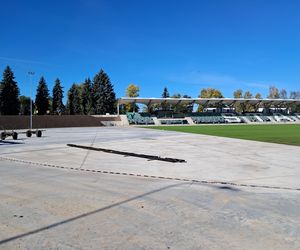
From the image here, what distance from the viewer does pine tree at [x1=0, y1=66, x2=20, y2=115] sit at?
8762 cm

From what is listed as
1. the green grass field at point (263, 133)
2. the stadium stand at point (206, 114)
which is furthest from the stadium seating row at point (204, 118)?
the green grass field at point (263, 133)

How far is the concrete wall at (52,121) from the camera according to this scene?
6775 centimetres

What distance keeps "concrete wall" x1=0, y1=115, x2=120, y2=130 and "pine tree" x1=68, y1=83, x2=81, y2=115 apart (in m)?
33.1

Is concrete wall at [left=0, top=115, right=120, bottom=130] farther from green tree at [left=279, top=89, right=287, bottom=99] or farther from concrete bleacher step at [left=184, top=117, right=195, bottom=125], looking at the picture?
green tree at [left=279, top=89, right=287, bottom=99]

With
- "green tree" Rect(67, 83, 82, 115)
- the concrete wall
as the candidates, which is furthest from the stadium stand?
"green tree" Rect(67, 83, 82, 115)

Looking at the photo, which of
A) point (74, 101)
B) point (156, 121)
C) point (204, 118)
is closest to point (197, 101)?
point (204, 118)

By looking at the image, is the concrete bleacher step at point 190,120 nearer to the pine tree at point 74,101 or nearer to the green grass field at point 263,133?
the pine tree at point 74,101

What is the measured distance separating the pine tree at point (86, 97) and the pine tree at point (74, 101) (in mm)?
3102

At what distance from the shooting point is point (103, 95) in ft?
361

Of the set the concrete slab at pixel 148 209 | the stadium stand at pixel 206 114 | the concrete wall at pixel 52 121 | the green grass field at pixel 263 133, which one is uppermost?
the stadium stand at pixel 206 114

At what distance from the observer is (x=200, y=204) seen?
26.3 feet

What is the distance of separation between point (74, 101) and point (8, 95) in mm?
34998

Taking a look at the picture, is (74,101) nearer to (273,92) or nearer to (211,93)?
(211,93)

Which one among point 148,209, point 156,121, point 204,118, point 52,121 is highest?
point 204,118
